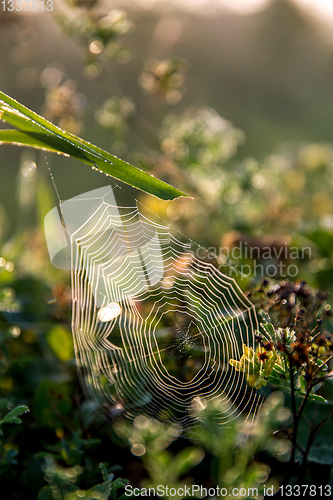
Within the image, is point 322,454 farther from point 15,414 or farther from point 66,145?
point 66,145

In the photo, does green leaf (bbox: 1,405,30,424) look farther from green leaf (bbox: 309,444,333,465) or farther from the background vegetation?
green leaf (bbox: 309,444,333,465)

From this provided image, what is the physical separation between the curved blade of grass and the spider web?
0.49 ft

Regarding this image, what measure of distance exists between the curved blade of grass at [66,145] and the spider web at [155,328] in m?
0.15

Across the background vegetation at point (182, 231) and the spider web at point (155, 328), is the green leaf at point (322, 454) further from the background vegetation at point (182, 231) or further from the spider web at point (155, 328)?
the spider web at point (155, 328)

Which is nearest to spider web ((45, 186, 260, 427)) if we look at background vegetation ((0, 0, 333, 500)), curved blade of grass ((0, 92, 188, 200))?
background vegetation ((0, 0, 333, 500))

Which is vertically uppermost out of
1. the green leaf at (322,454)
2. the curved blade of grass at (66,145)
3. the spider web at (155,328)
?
the curved blade of grass at (66,145)

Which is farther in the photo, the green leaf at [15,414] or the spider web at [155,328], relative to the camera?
the spider web at [155,328]

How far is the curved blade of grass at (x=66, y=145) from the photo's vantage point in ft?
1.83

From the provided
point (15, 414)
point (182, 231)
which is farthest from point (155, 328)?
point (182, 231)

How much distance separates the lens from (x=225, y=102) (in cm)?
370

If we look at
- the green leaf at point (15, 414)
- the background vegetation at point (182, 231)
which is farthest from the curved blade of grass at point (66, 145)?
the green leaf at point (15, 414)

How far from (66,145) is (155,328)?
401mm

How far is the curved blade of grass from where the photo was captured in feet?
1.83

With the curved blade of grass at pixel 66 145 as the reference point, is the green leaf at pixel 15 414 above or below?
below
